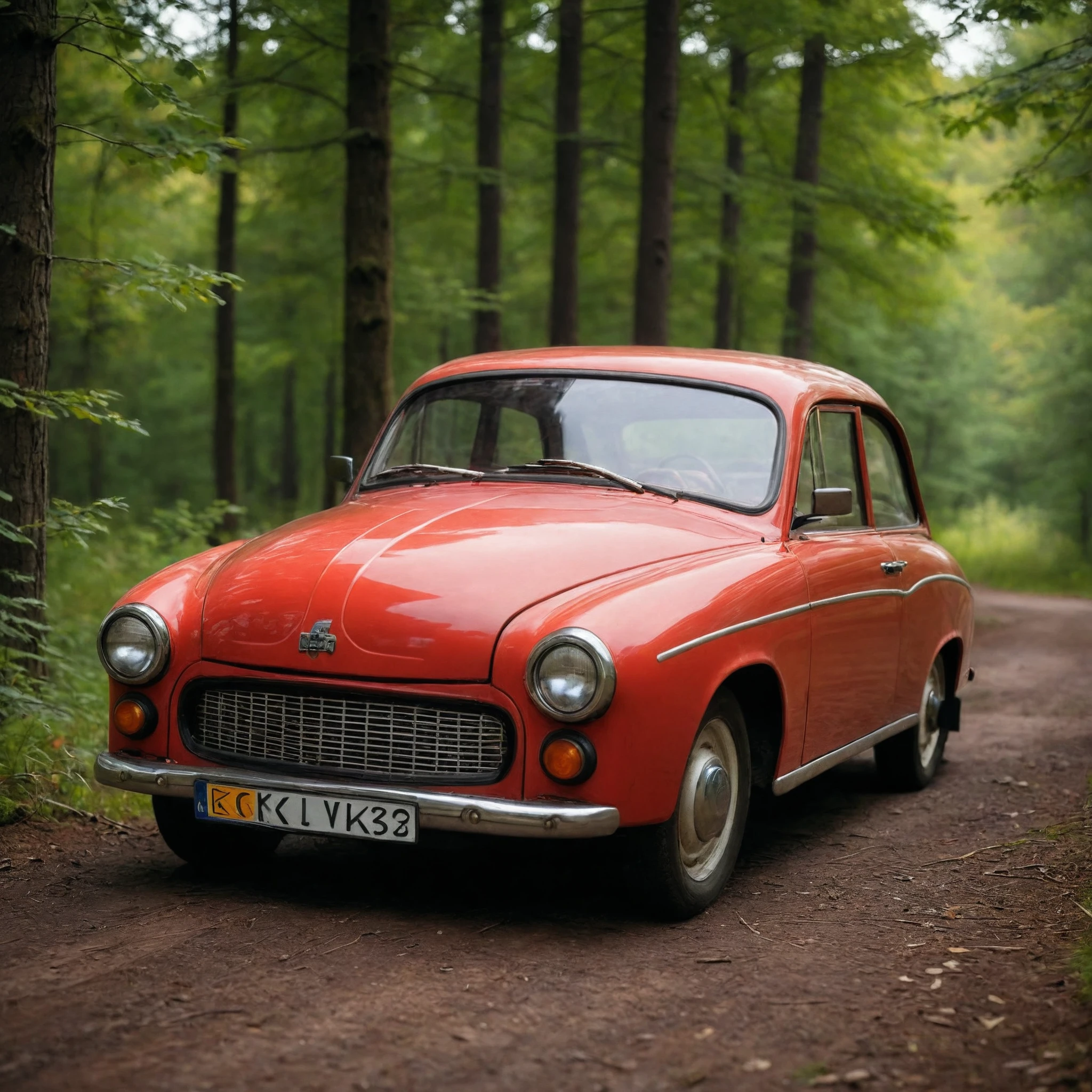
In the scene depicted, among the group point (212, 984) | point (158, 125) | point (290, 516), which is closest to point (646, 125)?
point (158, 125)

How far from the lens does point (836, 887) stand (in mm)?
4773

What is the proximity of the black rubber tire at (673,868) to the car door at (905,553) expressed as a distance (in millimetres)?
1864

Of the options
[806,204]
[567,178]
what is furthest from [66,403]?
[806,204]

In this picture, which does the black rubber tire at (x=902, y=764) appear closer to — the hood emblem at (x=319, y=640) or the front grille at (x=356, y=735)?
the front grille at (x=356, y=735)

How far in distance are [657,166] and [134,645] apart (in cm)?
943

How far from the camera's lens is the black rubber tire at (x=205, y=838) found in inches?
180

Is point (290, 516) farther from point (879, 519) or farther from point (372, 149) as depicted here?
point (879, 519)

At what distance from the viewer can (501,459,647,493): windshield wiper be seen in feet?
16.7

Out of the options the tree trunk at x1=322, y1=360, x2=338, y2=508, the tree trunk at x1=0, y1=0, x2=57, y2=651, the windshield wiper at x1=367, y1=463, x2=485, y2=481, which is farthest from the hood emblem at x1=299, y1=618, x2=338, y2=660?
the tree trunk at x1=322, y1=360, x2=338, y2=508

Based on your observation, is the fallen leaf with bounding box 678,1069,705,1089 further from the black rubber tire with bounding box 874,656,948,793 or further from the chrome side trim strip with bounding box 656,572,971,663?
the black rubber tire with bounding box 874,656,948,793

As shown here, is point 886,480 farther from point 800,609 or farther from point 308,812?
point 308,812

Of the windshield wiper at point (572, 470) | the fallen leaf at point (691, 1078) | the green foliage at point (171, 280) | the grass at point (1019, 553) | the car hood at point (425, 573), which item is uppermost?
the green foliage at point (171, 280)

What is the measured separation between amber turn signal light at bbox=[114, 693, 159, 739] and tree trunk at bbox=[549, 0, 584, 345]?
11.0 m

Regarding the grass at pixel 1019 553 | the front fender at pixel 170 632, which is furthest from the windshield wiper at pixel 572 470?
the grass at pixel 1019 553
